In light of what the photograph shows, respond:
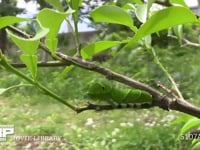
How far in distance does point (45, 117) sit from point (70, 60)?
236cm

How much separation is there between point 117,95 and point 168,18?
46 millimetres

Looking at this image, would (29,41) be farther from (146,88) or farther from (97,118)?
(97,118)

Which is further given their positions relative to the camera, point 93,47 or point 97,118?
point 97,118

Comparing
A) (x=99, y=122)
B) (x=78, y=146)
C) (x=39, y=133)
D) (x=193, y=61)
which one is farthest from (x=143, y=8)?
(x=193, y=61)

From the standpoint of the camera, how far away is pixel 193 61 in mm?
3148

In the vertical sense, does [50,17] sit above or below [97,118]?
above

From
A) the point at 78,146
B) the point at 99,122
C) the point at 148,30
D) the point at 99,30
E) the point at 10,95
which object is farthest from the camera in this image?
the point at 99,30

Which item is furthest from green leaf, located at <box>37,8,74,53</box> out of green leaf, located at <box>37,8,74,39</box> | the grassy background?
the grassy background

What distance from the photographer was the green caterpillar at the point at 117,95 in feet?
0.72

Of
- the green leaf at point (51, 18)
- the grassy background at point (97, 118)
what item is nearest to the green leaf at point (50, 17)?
the green leaf at point (51, 18)

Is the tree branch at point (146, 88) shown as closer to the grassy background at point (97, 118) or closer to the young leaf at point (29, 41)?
the young leaf at point (29, 41)

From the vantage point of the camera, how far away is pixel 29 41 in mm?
200

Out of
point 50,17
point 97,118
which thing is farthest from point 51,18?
point 97,118

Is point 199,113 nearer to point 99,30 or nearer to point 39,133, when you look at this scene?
point 39,133
